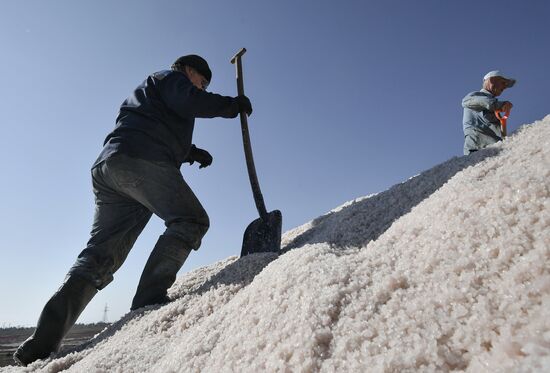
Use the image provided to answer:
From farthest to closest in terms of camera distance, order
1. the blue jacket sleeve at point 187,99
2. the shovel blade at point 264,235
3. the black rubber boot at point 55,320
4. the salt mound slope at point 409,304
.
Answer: the shovel blade at point 264,235, the blue jacket sleeve at point 187,99, the black rubber boot at point 55,320, the salt mound slope at point 409,304

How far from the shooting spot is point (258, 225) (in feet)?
10.7

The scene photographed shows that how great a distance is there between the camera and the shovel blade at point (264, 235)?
9.87 feet

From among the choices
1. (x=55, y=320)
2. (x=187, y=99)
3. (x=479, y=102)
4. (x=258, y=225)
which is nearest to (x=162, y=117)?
(x=187, y=99)

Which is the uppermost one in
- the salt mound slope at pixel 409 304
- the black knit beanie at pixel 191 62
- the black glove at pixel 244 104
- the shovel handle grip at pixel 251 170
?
the black knit beanie at pixel 191 62

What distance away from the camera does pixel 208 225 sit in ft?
9.47

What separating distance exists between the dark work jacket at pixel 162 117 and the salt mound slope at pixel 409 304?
123 centimetres

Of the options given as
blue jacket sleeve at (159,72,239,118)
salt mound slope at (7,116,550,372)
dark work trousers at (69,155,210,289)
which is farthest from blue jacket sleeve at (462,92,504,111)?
dark work trousers at (69,155,210,289)

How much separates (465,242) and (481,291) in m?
0.26

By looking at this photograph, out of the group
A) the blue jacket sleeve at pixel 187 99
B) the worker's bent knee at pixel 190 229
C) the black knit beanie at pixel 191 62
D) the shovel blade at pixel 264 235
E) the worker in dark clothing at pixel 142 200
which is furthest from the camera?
the black knit beanie at pixel 191 62

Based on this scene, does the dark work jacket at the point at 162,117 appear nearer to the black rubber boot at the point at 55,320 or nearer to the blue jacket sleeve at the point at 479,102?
the black rubber boot at the point at 55,320

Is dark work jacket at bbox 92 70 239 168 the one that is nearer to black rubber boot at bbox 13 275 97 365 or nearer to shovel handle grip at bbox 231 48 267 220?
shovel handle grip at bbox 231 48 267 220

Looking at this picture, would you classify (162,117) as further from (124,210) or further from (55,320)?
(55,320)

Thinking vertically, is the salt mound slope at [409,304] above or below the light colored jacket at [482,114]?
below

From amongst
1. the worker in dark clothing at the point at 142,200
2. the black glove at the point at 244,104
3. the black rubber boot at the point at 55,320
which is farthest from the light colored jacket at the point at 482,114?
the black rubber boot at the point at 55,320
